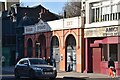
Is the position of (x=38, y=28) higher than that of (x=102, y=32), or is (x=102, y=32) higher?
(x=38, y=28)

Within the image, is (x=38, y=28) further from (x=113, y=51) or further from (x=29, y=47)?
(x=113, y=51)

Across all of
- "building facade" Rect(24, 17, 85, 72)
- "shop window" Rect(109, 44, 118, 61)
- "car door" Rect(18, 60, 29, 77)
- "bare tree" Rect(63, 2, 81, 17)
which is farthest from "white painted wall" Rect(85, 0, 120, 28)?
"bare tree" Rect(63, 2, 81, 17)

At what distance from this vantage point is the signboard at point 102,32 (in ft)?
110

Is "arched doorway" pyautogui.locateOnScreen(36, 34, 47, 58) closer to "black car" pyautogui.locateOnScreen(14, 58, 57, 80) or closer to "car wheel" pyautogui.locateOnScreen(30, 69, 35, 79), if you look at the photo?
"black car" pyautogui.locateOnScreen(14, 58, 57, 80)

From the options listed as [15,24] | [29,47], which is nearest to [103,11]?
[29,47]

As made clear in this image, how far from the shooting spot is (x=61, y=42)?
4191 cm

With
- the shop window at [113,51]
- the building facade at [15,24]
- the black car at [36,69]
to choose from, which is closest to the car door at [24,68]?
the black car at [36,69]

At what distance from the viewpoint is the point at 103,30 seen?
3516 centimetres

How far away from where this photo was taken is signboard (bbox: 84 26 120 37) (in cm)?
3353

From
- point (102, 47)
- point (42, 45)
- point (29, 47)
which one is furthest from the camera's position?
point (29, 47)

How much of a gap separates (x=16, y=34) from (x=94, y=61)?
23.6 meters

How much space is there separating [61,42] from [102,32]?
25.2 ft

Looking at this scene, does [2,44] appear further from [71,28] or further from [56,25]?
[71,28]

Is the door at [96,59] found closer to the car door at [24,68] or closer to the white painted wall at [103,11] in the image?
the white painted wall at [103,11]
